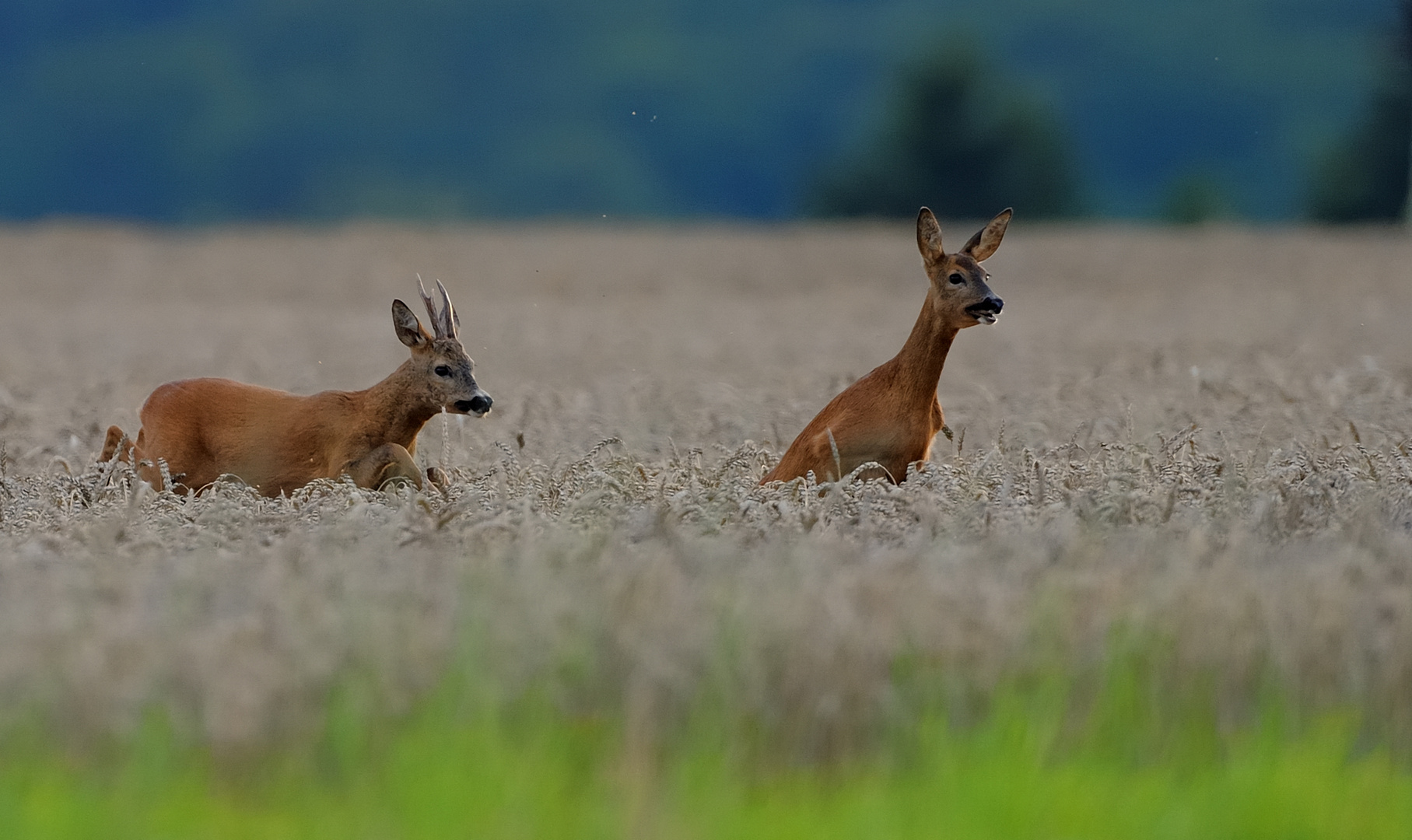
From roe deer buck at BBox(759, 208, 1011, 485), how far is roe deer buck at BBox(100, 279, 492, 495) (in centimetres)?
131

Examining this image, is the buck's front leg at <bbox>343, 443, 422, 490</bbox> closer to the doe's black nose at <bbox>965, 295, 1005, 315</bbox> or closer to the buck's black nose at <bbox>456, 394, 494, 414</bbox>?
the buck's black nose at <bbox>456, 394, 494, 414</bbox>

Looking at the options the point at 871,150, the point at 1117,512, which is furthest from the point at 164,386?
the point at 871,150

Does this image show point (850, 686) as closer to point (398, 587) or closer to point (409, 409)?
point (398, 587)

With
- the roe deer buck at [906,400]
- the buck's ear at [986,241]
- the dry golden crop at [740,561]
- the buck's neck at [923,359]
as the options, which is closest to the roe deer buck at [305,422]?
the dry golden crop at [740,561]

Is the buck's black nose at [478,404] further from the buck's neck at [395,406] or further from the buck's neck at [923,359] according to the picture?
the buck's neck at [923,359]

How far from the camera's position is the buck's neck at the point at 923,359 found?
21.7 ft

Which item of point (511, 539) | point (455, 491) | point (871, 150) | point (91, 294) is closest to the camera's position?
point (511, 539)

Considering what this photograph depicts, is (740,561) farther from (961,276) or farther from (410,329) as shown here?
(410,329)

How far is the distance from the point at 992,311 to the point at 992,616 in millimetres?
2683

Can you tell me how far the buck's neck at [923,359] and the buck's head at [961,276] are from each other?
6 cm

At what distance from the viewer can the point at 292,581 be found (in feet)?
14.3

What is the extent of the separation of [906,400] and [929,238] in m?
0.71

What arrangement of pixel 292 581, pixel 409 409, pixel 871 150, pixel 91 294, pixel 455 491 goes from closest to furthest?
1. pixel 292 581
2. pixel 455 491
3. pixel 409 409
4. pixel 91 294
5. pixel 871 150

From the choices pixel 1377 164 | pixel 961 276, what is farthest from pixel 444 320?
pixel 1377 164
